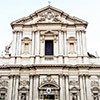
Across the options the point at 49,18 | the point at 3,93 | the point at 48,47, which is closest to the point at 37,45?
the point at 48,47

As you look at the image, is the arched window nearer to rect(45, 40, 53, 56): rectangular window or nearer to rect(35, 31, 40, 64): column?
rect(35, 31, 40, 64): column

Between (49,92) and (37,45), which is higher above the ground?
(37,45)

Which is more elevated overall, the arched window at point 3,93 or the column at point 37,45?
the column at point 37,45

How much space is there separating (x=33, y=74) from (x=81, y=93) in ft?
15.0

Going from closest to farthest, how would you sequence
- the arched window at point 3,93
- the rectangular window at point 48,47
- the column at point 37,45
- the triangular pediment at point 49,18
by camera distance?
the arched window at point 3,93, the column at point 37,45, the rectangular window at point 48,47, the triangular pediment at point 49,18

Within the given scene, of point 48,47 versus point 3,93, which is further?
point 48,47

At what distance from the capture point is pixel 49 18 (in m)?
21.1

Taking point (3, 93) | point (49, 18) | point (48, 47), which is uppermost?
point (49, 18)

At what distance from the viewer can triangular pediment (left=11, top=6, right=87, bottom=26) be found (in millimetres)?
20953

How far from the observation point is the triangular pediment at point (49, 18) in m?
21.0

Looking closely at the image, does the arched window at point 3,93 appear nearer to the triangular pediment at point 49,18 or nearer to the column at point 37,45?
the column at point 37,45

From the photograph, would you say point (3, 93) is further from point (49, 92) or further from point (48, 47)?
point (48, 47)

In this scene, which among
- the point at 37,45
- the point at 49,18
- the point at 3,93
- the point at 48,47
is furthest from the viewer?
the point at 49,18

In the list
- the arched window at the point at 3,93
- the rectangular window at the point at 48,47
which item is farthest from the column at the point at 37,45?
the arched window at the point at 3,93
